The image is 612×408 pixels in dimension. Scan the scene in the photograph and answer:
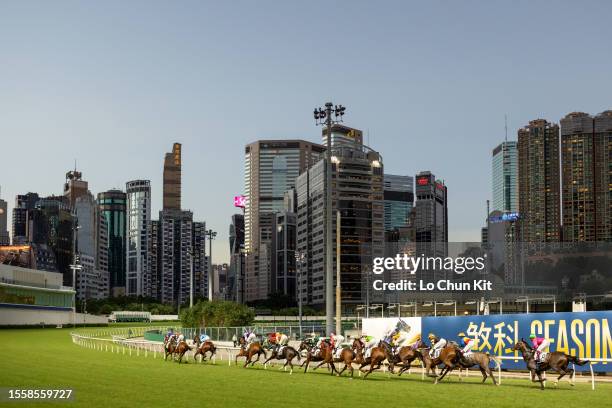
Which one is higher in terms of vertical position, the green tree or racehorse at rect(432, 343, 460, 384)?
racehorse at rect(432, 343, 460, 384)

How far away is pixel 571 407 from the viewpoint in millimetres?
19219

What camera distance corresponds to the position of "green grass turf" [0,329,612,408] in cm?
1989

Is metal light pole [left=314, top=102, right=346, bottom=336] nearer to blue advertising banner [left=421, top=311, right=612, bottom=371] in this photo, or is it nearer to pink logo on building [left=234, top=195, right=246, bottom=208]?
blue advertising banner [left=421, top=311, right=612, bottom=371]

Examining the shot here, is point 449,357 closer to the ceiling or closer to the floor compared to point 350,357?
closer to the ceiling

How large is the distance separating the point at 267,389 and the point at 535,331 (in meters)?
12.6

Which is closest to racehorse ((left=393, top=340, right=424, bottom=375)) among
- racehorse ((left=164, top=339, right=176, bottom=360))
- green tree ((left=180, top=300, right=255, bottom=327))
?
racehorse ((left=164, top=339, right=176, bottom=360))

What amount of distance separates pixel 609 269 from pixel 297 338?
19.4 meters

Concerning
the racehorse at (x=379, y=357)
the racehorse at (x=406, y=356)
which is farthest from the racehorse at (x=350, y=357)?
the racehorse at (x=406, y=356)

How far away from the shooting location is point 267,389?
2375cm

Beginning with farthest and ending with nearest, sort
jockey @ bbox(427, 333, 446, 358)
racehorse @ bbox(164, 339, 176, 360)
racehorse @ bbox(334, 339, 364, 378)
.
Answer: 1. racehorse @ bbox(164, 339, 176, 360)
2. racehorse @ bbox(334, 339, 364, 378)
3. jockey @ bbox(427, 333, 446, 358)

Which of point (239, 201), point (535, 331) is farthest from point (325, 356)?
point (239, 201)

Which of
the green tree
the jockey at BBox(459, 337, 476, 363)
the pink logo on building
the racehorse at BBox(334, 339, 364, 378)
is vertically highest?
the pink logo on building

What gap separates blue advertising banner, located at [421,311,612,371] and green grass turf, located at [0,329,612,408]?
281 centimetres

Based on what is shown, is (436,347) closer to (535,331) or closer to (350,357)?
(350,357)
